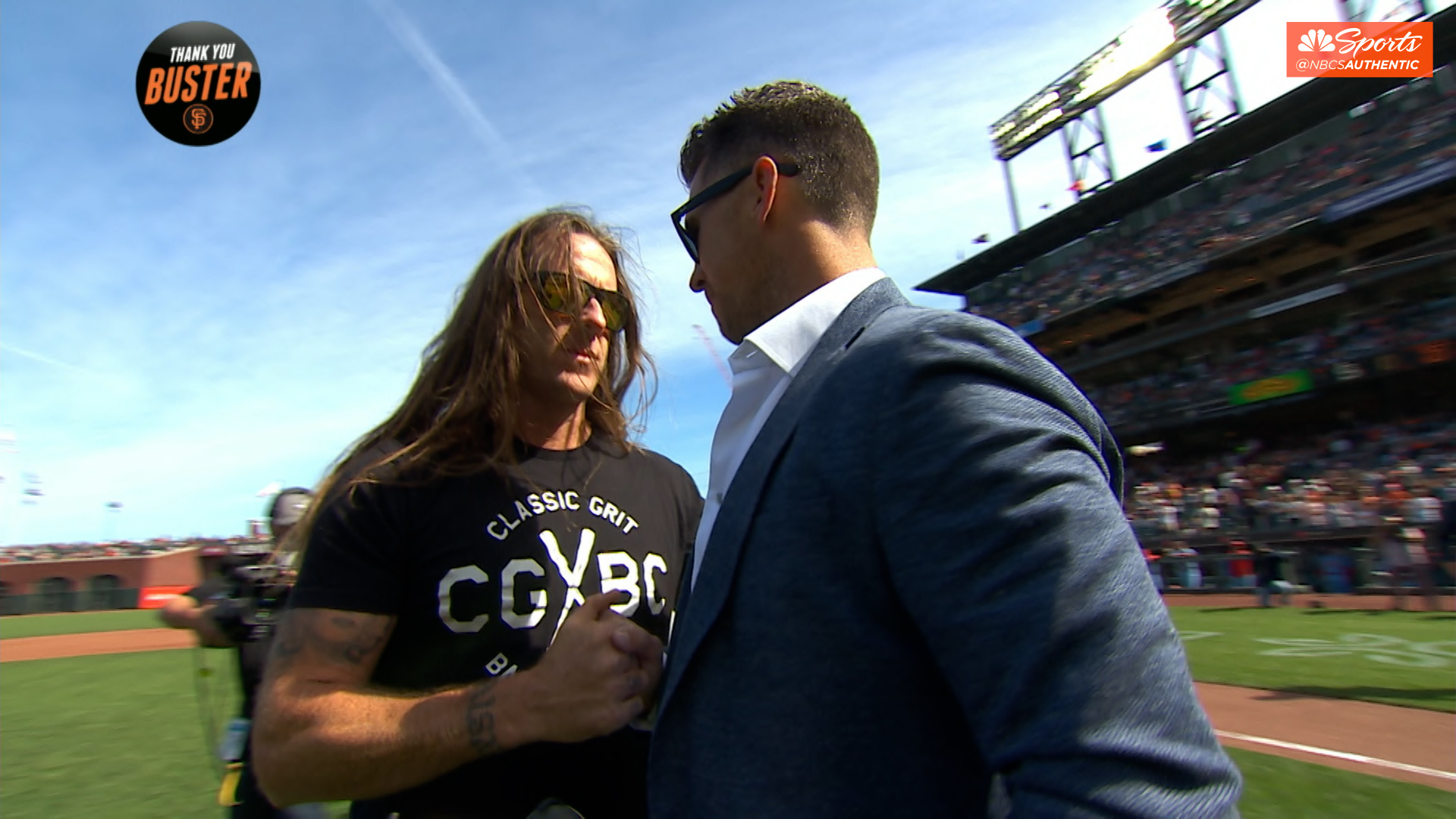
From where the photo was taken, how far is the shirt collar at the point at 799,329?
130 cm

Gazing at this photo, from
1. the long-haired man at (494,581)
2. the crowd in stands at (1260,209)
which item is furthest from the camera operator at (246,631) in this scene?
the crowd in stands at (1260,209)

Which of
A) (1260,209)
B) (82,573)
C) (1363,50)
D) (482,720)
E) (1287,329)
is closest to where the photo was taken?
(482,720)

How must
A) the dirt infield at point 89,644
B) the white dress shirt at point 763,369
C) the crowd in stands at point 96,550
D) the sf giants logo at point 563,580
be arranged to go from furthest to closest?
the crowd in stands at point 96,550, the dirt infield at point 89,644, the sf giants logo at point 563,580, the white dress shirt at point 763,369

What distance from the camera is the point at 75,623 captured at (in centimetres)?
3191

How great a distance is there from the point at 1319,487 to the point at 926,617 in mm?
24556

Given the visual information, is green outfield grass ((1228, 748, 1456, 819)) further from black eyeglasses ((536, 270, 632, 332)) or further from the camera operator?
the camera operator

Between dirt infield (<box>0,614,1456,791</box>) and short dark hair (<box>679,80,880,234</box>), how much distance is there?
20.2 ft

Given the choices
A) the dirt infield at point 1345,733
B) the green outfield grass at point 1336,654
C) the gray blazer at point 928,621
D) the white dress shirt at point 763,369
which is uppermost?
the white dress shirt at point 763,369

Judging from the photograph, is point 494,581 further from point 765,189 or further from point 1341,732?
point 1341,732

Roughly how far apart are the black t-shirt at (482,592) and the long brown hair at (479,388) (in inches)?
2.3

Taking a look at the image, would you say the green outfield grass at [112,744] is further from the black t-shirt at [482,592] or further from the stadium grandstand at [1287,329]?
the stadium grandstand at [1287,329]

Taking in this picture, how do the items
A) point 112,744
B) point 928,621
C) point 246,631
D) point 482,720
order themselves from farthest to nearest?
point 112,744 < point 246,631 < point 482,720 < point 928,621

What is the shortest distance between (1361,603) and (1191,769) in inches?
721

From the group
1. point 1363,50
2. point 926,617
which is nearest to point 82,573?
point 926,617
